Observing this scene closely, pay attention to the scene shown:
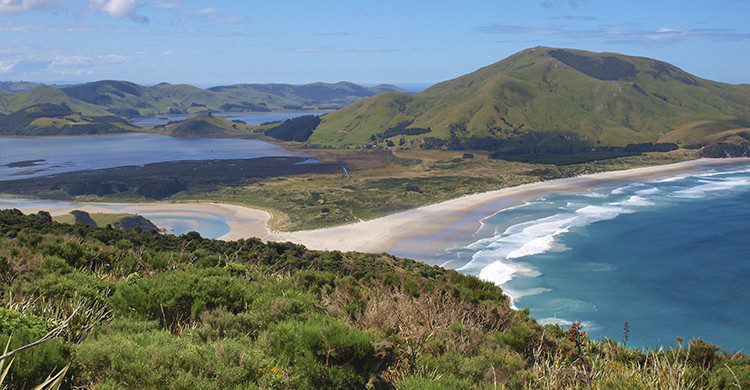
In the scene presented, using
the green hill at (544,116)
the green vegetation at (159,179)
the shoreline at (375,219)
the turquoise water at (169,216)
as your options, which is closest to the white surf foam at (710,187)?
the shoreline at (375,219)

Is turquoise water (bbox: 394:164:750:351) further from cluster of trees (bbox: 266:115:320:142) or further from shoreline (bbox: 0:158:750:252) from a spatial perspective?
cluster of trees (bbox: 266:115:320:142)

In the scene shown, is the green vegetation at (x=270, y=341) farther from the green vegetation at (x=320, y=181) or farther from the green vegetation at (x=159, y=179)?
the green vegetation at (x=159, y=179)

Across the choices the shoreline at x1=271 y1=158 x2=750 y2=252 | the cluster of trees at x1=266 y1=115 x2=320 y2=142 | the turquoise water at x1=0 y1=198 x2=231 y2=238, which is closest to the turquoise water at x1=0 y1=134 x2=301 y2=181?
the cluster of trees at x1=266 y1=115 x2=320 y2=142

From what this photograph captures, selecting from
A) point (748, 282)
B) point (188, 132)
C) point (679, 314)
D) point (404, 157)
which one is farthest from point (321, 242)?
point (188, 132)

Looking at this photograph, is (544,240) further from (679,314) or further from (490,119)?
(490,119)

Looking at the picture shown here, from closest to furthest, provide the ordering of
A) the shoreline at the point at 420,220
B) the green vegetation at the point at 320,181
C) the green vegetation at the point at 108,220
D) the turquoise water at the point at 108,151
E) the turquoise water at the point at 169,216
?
the shoreline at the point at 420,220, the green vegetation at the point at 108,220, the turquoise water at the point at 169,216, the green vegetation at the point at 320,181, the turquoise water at the point at 108,151

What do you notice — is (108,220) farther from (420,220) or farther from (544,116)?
(544,116)
